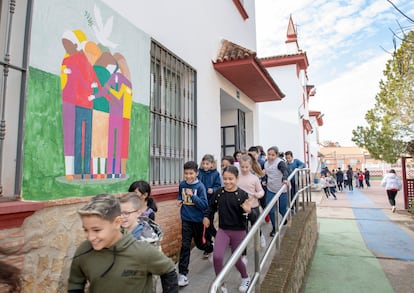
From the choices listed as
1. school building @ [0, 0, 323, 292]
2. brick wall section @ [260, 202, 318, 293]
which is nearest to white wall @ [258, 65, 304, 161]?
school building @ [0, 0, 323, 292]

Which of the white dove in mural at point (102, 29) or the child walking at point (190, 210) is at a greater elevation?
the white dove in mural at point (102, 29)

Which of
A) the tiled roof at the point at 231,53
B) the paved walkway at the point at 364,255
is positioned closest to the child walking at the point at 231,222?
the paved walkway at the point at 364,255

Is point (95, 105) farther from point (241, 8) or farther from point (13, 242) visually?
point (241, 8)

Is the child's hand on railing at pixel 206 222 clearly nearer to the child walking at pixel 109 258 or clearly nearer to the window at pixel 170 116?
the window at pixel 170 116

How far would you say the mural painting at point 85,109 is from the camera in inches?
92.3

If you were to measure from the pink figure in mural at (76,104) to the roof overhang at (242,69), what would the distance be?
3.55 metres

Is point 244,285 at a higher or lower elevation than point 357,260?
higher

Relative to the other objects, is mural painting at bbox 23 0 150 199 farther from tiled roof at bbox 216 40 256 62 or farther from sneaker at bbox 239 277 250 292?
tiled roof at bbox 216 40 256 62

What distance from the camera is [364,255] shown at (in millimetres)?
6016

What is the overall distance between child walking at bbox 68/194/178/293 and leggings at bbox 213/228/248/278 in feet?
4.92

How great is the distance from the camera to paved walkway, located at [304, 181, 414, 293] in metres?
4.56

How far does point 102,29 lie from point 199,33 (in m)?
2.76

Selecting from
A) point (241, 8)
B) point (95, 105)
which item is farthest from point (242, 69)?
point (95, 105)

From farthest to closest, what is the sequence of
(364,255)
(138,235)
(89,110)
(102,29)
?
(364,255), (102,29), (89,110), (138,235)
